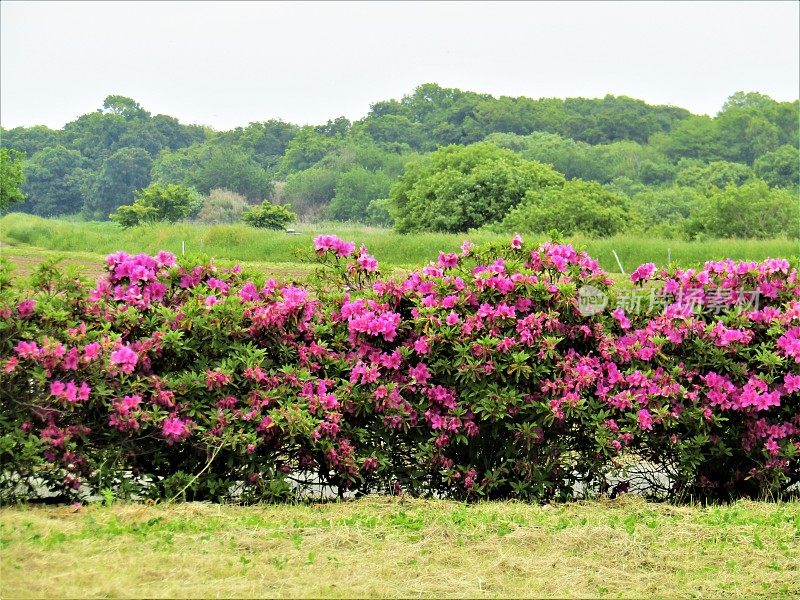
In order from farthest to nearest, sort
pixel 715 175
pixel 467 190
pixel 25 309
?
1. pixel 715 175
2. pixel 467 190
3. pixel 25 309

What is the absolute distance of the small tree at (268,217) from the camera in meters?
51.6

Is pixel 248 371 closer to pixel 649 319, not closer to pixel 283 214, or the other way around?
pixel 649 319

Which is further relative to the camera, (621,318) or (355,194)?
(355,194)

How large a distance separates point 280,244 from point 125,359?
2719 centimetres

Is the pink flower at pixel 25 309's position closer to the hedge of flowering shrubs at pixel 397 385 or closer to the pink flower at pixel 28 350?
the hedge of flowering shrubs at pixel 397 385

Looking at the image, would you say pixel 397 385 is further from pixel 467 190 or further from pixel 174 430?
pixel 467 190

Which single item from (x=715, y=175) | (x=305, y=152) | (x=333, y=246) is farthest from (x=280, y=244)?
(x=305, y=152)

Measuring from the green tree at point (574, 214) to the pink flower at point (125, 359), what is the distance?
32171mm

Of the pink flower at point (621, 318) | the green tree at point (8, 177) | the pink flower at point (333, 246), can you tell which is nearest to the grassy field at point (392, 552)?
the pink flower at point (621, 318)

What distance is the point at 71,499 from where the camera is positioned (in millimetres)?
4797

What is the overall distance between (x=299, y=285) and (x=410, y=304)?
60 cm

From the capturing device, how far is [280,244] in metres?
31.8

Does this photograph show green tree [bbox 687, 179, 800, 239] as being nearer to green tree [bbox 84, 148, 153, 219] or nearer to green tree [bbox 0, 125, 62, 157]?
green tree [bbox 84, 148, 153, 219]

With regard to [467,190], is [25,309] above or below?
below
